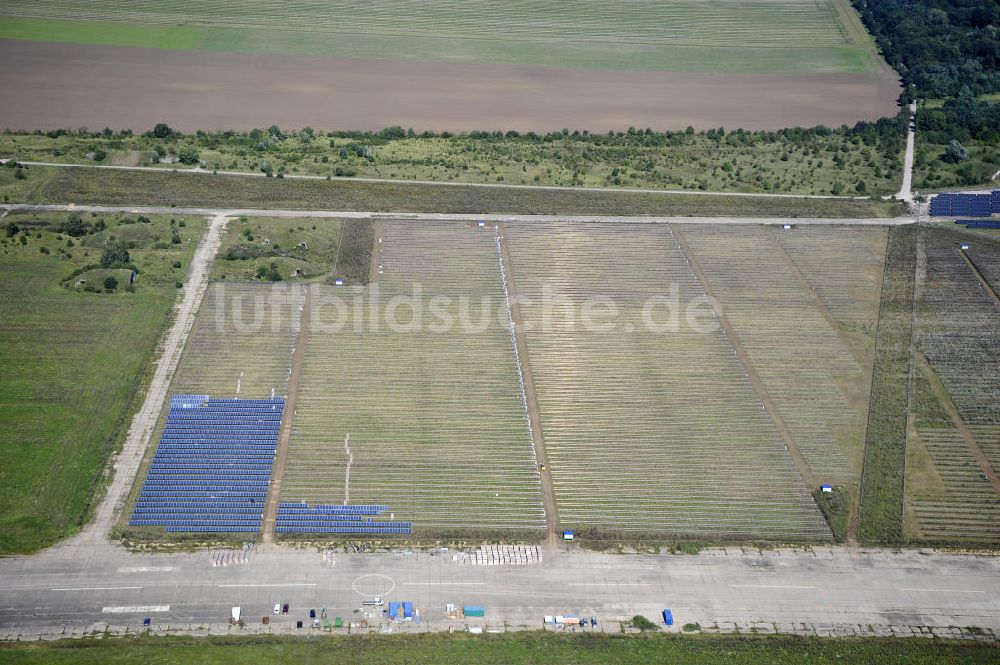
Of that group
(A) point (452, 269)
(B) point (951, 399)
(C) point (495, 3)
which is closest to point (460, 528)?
(A) point (452, 269)

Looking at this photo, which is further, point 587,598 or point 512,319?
point 512,319

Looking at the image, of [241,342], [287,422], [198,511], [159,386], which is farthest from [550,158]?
[198,511]

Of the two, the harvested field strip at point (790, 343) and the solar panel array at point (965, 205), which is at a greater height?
the solar panel array at point (965, 205)

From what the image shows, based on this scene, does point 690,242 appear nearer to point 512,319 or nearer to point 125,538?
point 512,319

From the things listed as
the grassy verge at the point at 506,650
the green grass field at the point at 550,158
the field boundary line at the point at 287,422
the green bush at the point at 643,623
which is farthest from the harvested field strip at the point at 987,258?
the field boundary line at the point at 287,422

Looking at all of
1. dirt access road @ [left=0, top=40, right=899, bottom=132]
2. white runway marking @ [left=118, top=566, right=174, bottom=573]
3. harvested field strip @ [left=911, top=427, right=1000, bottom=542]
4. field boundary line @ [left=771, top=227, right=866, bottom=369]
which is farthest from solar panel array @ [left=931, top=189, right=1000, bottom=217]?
white runway marking @ [left=118, top=566, right=174, bottom=573]

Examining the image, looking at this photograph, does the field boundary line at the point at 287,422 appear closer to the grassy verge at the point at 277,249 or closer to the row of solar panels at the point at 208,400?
the row of solar panels at the point at 208,400

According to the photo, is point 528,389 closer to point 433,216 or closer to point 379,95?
point 433,216
